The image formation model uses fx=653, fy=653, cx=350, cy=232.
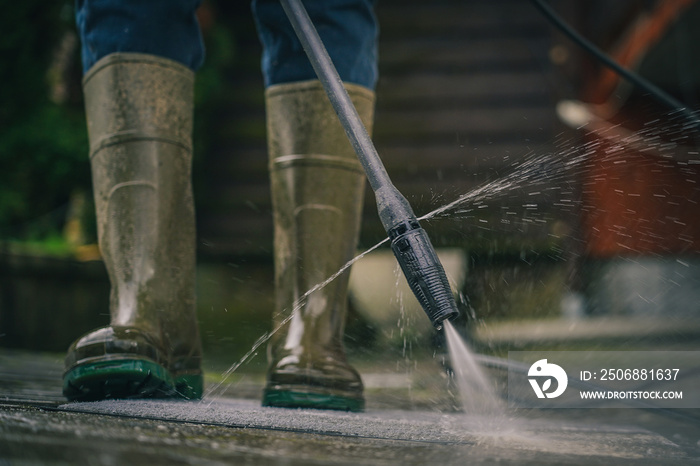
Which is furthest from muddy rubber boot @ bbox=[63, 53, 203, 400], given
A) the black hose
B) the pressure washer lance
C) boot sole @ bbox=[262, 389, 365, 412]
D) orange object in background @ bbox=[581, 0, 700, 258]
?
orange object in background @ bbox=[581, 0, 700, 258]

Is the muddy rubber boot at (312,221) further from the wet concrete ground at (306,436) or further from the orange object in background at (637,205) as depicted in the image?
the orange object in background at (637,205)

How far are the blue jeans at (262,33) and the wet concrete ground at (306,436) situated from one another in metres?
0.49

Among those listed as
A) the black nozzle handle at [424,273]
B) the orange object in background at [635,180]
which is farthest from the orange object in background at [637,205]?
the black nozzle handle at [424,273]

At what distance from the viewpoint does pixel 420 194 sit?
2904 mm

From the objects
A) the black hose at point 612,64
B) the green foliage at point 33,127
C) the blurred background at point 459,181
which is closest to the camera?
the black hose at point 612,64

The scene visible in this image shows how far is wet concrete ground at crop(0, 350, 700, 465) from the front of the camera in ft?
1.46

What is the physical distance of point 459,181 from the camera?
2992mm

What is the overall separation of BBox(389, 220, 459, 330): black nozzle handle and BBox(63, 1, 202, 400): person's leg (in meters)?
0.36

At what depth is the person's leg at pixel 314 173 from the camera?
902mm

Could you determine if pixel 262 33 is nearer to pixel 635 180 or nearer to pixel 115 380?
pixel 115 380

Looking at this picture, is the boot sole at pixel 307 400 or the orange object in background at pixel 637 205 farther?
the orange object in background at pixel 637 205

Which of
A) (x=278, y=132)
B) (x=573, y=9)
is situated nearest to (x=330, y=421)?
(x=278, y=132)

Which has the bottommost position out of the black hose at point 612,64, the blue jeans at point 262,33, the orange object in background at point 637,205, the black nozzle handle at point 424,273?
the black nozzle handle at point 424,273

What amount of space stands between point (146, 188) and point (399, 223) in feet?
1.32
